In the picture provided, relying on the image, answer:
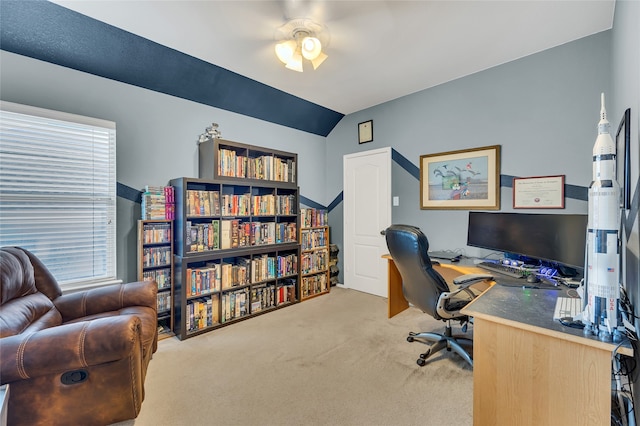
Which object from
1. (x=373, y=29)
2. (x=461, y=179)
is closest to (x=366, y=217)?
(x=461, y=179)

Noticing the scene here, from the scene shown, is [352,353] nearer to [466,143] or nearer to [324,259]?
[324,259]

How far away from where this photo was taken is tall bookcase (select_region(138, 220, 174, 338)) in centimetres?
264

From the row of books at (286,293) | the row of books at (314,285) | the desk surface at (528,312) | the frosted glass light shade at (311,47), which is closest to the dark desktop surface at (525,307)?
the desk surface at (528,312)

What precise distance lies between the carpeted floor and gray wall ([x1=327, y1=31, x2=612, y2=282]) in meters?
1.49

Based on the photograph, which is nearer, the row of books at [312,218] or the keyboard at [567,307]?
the keyboard at [567,307]

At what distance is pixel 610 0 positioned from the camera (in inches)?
77.1

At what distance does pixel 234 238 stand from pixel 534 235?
2813 mm

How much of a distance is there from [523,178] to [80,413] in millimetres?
3659

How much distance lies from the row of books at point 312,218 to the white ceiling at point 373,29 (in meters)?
1.74

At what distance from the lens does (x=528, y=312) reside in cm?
125

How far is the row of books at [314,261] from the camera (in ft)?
12.7

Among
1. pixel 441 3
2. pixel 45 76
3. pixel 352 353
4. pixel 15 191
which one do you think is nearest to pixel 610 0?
pixel 441 3

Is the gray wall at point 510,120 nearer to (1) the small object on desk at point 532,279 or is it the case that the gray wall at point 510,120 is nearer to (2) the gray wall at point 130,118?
(1) the small object on desk at point 532,279

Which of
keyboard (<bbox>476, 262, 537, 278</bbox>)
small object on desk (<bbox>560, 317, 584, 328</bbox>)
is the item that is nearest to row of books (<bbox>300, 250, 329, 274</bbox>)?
keyboard (<bbox>476, 262, 537, 278</bbox>)
